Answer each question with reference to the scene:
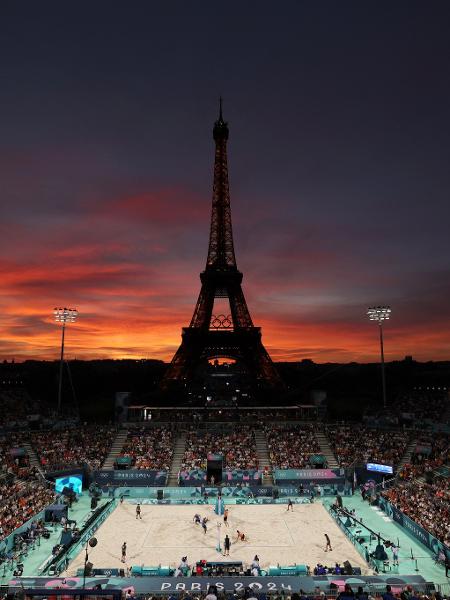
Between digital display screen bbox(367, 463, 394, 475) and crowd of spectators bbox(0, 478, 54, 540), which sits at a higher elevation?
digital display screen bbox(367, 463, 394, 475)

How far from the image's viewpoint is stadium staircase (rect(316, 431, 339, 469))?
43.9m

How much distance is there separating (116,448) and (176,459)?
6.28m

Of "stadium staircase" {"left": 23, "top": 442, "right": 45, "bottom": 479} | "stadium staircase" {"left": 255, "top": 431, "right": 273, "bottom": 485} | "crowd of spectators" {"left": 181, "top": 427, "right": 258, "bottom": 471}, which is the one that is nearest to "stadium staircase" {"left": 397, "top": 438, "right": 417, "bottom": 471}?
"stadium staircase" {"left": 255, "top": 431, "right": 273, "bottom": 485}

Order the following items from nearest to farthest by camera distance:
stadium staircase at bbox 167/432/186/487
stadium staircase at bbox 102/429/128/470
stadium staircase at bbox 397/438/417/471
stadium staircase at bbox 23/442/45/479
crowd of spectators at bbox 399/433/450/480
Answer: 1. crowd of spectators at bbox 399/433/450/480
2. stadium staircase at bbox 23/442/45/479
3. stadium staircase at bbox 397/438/417/471
4. stadium staircase at bbox 167/432/186/487
5. stadium staircase at bbox 102/429/128/470

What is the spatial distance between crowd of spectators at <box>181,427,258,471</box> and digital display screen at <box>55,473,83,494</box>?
29.5 feet

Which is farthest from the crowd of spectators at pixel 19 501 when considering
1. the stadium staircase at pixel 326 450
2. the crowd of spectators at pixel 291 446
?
the stadium staircase at pixel 326 450

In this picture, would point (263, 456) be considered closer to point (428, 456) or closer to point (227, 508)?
point (227, 508)

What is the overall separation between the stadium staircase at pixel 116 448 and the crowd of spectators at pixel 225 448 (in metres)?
6.49

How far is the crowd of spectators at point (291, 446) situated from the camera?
43.6 metres

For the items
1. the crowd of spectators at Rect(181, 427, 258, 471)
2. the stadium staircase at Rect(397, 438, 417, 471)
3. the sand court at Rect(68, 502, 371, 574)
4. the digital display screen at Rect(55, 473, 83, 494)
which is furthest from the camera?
the crowd of spectators at Rect(181, 427, 258, 471)

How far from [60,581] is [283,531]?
15257mm

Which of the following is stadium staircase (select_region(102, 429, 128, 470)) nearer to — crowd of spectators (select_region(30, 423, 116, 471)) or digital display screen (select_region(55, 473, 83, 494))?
crowd of spectators (select_region(30, 423, 116, 471))

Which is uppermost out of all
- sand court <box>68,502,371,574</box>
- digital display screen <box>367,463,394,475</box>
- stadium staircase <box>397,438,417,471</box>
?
stadium staircase <box>397,438,417,471</box>

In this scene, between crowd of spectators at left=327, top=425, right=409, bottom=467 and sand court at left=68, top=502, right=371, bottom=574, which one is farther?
crowd of spectators at left=327, top=425, right=409, bottom=467
